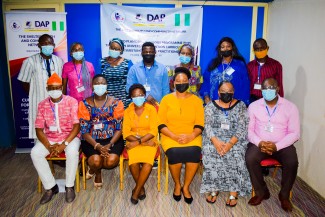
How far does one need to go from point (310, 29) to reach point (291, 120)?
1307mm

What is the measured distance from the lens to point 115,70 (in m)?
4.04

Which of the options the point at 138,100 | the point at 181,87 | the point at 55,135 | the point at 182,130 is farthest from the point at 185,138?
the point at 55,135

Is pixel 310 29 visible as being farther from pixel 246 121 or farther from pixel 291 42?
pixel 246 121

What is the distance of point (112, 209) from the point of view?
129 inches

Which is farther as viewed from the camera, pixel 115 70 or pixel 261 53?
pixel 115 70

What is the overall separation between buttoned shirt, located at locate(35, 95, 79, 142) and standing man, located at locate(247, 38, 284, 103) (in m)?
2.47

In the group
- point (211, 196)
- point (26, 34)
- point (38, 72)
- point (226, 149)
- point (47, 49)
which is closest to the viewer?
point (226, 149)

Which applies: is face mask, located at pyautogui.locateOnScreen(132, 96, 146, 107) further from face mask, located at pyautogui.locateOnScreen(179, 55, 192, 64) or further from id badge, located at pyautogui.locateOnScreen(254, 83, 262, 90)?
id badge, located at pyautogui.locateOnScreen(254, 83, 262, 90)

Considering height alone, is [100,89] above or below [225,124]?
above

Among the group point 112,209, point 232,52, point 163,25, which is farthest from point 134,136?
point 163,25

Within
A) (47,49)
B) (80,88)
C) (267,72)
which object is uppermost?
(47,49)

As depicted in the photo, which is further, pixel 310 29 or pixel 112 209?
pixel 310 29

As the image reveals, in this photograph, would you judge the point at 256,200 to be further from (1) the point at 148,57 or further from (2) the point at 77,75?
(2) the point at 77,75

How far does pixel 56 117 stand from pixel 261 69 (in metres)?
2.85
